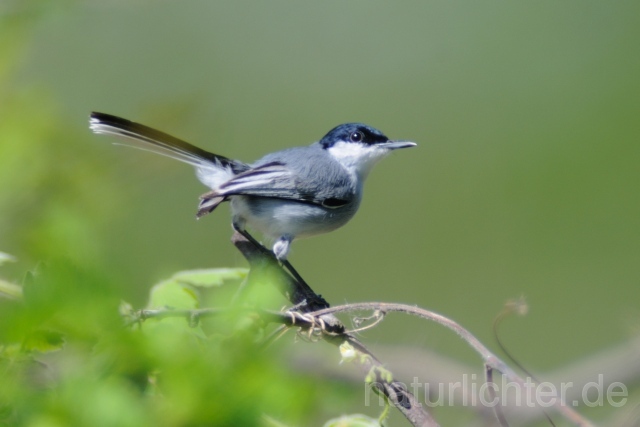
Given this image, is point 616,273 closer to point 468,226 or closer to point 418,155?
point 468,226

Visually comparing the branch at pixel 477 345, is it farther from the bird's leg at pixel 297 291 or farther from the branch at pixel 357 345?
the bird's leg at pixel 297 291

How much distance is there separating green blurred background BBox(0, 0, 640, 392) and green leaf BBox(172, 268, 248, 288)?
1.63 feet

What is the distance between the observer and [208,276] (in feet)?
2.58

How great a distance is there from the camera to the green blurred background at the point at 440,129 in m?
2.74

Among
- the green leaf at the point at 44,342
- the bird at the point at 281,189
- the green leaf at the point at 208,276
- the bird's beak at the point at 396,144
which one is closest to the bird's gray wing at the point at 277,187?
the bird at the point at 281,189

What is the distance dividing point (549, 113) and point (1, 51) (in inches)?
126

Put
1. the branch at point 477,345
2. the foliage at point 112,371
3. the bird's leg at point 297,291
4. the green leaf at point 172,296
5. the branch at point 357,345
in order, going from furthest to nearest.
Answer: the bird's leg at point 297,291, the green leaf at point 172,296, the branch at point 357,345, the branch at point 477,345, the foliage at point 112,371

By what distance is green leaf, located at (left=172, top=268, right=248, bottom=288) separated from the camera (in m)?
0.77

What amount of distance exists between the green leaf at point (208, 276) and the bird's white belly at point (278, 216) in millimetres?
648

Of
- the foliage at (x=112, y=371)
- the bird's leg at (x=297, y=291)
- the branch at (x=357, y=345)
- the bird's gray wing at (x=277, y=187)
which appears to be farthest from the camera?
the bird's gray wing at (x=277, y=187)

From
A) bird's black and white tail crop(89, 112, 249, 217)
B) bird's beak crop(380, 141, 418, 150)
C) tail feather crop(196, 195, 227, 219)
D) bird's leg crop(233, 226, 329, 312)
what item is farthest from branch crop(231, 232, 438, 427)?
bird's beak crop(380, 141, 418, 150)

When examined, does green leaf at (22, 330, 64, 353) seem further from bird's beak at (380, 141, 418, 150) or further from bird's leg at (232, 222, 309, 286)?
bird's beak at (380, 141, 418, 150)

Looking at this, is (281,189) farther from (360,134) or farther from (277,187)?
(360,134)

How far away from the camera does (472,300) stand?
282 cm
